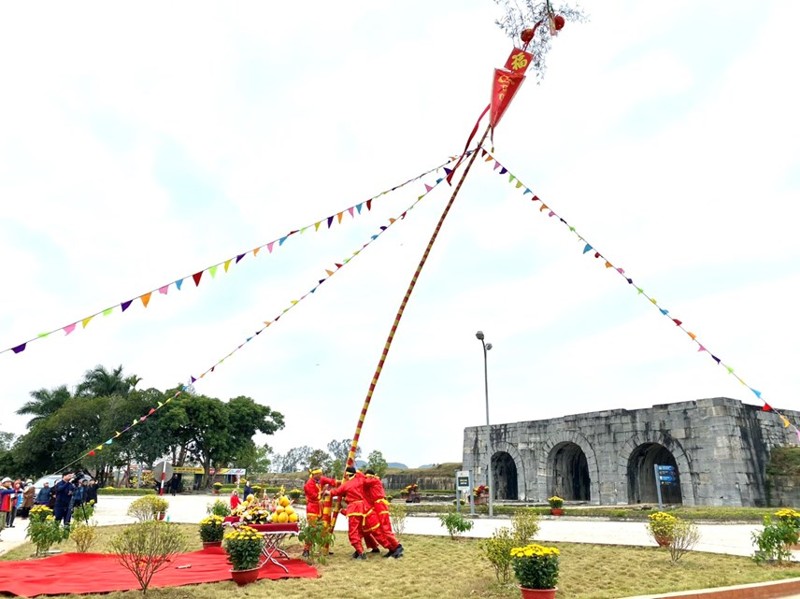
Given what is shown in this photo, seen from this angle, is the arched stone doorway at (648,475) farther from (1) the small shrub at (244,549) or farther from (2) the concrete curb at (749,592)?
(1) the small shrub at (244,549)

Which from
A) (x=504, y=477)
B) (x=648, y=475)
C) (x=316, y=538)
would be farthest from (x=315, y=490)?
(x=504, y=477)

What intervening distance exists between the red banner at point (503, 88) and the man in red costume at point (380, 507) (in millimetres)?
7716

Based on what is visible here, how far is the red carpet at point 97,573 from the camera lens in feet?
24.8

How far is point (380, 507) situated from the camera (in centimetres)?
1083

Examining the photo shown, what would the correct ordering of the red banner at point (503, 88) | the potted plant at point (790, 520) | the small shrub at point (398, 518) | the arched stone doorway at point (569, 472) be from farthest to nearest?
1. the arched stone doorway at point (569, 472)
2. the small shrub at point (398, 518)
3. the red banner at point (503, 88)
4. the potted plant at point (790, 520)

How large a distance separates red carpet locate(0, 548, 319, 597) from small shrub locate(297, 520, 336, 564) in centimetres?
31

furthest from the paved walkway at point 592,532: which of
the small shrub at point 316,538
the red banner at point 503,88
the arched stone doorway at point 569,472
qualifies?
the arched stone doorway at point 569,472

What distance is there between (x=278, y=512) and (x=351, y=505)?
140 centimetres

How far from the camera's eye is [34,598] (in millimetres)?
6977

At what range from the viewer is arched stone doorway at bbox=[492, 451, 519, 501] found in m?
31.6

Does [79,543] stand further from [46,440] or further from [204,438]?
[46,440]

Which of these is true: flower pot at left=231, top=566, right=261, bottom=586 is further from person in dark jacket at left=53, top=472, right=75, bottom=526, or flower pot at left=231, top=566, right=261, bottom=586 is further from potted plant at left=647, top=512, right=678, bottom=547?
person in dark jacket at left=53, top=472, right=75, bottom=526

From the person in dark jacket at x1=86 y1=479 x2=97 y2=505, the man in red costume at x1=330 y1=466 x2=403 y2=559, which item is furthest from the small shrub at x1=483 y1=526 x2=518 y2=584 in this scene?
the person in dark jacket at x1=86 y1=479 x2=97 y2=505

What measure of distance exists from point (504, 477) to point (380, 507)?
23027 mm
